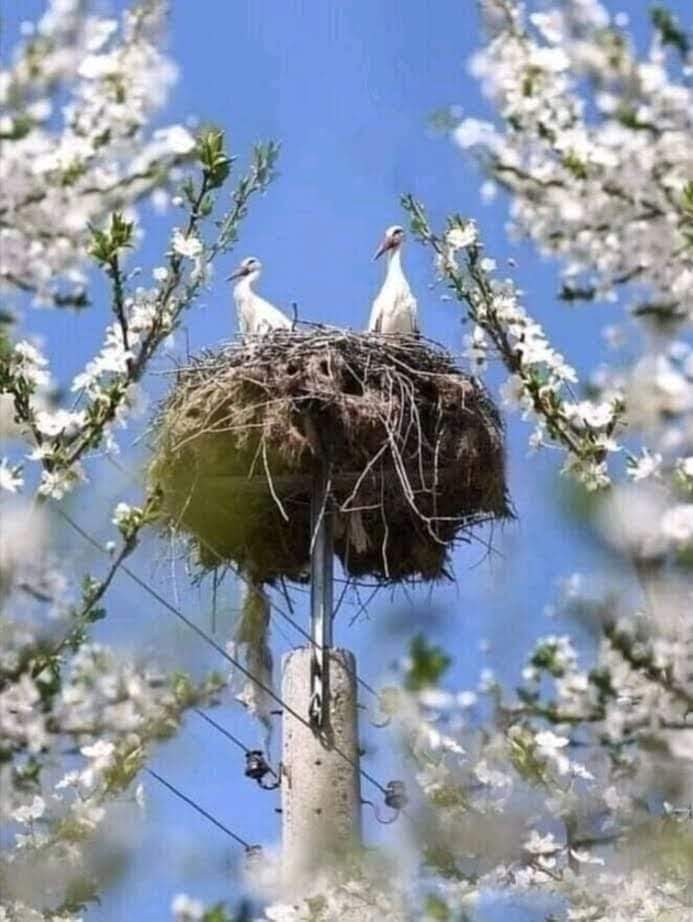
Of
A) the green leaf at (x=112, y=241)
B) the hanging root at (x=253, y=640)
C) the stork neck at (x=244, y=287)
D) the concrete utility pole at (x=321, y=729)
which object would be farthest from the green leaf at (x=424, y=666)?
the stork neck at (x=244, y=287)

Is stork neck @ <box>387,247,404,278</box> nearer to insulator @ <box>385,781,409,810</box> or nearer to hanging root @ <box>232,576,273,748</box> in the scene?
hanging root @ <box>232,576,273,748</box>

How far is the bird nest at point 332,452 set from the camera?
584 centimetres

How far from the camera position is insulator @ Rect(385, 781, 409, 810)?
162 inches

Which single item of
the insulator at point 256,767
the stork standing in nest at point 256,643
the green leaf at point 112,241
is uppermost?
the stork standing in nest at point 256,643

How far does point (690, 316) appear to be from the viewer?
7.61 feet

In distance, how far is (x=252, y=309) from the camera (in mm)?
7047

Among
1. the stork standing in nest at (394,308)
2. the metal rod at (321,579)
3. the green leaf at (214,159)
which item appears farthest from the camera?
the stork standing in nest at (394,308)

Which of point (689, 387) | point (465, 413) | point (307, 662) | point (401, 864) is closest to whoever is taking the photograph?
point (689, 387)

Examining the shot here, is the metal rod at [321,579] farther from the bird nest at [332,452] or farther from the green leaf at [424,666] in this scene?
the green leaf at [424,666]

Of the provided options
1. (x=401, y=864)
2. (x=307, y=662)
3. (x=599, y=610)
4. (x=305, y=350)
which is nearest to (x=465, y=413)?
(x=305, y=350)

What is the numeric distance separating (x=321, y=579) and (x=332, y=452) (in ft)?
1.33

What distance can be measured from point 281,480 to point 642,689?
139 inches

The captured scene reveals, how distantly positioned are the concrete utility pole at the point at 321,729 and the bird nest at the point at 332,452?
15 centimetres

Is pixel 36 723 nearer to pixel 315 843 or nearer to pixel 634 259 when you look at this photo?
pixel 634 259
